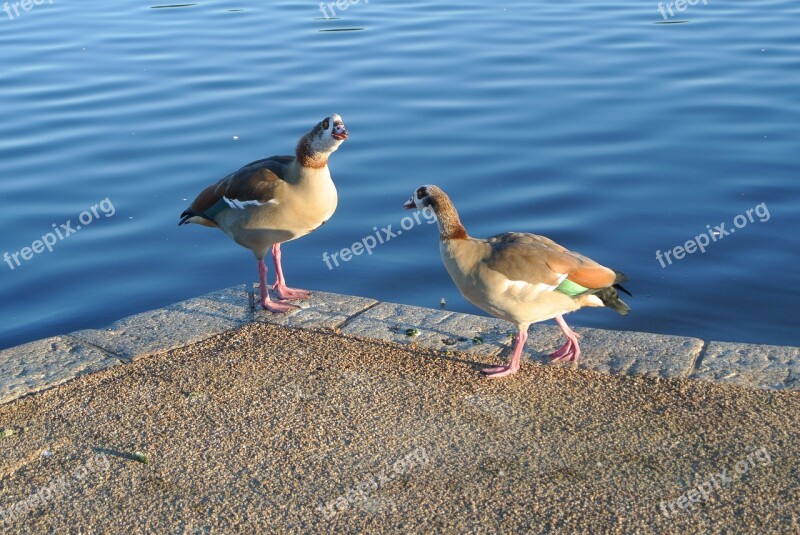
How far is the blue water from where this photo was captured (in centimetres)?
855

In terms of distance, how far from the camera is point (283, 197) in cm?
684

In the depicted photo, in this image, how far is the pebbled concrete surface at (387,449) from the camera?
14.2 ft

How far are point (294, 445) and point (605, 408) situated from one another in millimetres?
1680

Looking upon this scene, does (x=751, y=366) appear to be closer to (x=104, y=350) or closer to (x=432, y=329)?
(x=432, y=329)

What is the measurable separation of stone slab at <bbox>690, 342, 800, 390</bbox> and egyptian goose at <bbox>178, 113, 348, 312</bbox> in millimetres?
2835

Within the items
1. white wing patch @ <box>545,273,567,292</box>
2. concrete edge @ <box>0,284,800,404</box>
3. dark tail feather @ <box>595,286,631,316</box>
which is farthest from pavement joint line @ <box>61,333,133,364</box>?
dark tail feather @ <box>595,286,631,316</box>

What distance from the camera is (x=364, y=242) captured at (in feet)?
30.3

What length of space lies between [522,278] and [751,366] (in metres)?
1.43

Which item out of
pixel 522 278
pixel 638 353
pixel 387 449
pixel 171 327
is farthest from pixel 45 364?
pixel 638 353

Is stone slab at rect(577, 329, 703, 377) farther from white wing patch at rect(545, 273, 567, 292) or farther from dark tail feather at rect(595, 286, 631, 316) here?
white wing patch at rect(545, 273, 567, 292)

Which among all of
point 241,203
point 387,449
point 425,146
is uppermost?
point 241,203

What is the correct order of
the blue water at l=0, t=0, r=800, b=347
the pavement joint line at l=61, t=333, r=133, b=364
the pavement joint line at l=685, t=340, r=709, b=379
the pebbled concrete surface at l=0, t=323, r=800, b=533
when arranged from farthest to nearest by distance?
1. the blue water at l=0, t=0, r=800, b=347
2. the pavement joint line at l=61, t=333, r=133, b=364
3. the pavement joint line at l=685, t=340, r=709, b=379
4. the pebbled concrete surface at l=0, t=323, r=800, b=533

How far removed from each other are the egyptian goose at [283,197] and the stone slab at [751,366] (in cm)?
283

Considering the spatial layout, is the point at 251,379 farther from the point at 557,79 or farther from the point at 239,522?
the point at 557,79
